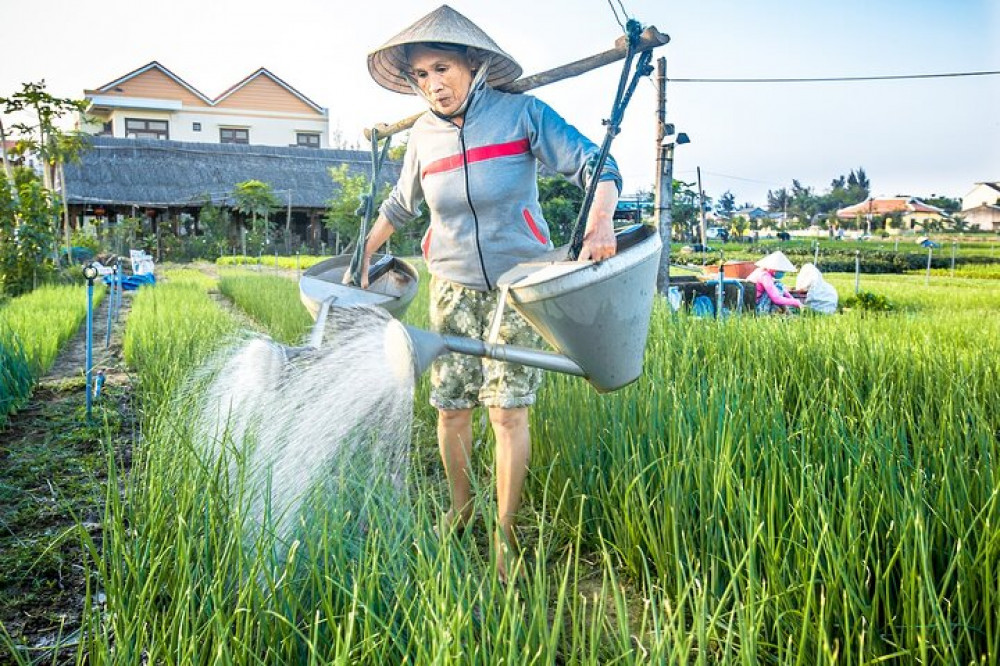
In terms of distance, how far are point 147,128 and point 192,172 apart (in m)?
4.55

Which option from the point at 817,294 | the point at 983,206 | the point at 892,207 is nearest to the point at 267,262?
the point at 817,294

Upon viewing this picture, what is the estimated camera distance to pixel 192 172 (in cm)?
2352

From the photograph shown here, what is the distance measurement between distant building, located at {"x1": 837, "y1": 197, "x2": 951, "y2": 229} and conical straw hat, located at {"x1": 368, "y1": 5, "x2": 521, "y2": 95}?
6125 cm

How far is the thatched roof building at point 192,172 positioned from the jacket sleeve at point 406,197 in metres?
19.4

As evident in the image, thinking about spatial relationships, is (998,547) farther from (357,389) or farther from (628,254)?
(357,389)

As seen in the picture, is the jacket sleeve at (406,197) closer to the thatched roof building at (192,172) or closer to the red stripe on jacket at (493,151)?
the red stripe on jacket at (493,151)

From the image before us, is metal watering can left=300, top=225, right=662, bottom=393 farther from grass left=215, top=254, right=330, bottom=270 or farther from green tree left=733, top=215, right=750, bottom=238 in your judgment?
green tree left=733, top=215, right=750, bottom=238

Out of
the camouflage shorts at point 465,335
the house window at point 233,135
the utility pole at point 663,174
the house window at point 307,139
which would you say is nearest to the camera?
the camouflage shorts at point 465,335

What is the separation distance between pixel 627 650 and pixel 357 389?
93 centimetres

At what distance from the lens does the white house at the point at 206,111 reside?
25516 millimetres

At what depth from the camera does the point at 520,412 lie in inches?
76.5

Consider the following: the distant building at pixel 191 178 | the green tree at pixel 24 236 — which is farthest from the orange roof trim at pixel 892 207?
the green tree at pixel 24 236

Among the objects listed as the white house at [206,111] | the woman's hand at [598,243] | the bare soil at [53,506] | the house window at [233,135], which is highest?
the white house at [206,111]

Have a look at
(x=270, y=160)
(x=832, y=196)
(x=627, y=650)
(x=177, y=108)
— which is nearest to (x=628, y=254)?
(x=627, y=650)
